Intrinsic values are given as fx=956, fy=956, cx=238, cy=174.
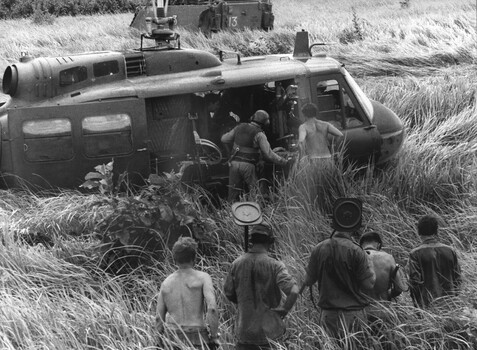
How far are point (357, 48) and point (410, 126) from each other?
6.94m

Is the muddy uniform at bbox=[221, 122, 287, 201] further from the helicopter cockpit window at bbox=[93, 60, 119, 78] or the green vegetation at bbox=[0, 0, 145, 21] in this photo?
the green vegetation at bbox=[0, 0, 145, 21]

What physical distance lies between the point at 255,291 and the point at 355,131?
462 cm

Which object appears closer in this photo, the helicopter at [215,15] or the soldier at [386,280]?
the soldier at [386,280]

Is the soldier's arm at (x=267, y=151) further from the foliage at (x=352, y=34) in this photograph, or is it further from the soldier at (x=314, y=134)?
the foliage at (x=352, y=34)

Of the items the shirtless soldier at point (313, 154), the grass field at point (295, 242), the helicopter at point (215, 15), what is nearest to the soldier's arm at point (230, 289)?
the grass field at point (295, 242)

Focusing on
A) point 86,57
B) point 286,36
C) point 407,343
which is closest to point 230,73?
point 86,57

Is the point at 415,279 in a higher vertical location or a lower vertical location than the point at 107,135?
lower

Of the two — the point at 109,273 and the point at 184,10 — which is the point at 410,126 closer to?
the point at 109,273

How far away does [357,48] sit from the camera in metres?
18.8

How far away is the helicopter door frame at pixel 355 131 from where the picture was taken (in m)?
10.3

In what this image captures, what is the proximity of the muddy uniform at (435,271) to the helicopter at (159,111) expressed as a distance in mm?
3191

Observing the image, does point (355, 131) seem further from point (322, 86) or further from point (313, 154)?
point (313, 154)

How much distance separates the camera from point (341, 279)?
6.29 metres

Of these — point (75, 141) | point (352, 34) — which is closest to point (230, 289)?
point (75, 141)
